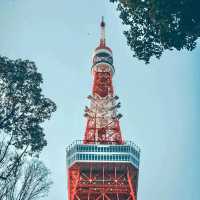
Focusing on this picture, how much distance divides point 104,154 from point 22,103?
47135 mm

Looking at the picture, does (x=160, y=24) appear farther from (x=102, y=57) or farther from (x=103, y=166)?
(x=102, y=57)

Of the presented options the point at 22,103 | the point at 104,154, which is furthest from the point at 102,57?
the point at 22,103

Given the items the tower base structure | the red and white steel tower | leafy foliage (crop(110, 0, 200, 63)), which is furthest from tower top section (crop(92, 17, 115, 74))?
leafy foliage (crop(110, 0, 200, 63))

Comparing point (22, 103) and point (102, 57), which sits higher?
point (102, 57)

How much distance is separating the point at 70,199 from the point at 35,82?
150 ft

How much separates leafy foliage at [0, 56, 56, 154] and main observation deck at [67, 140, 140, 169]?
4575cm

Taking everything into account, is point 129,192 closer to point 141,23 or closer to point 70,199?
point 70,199

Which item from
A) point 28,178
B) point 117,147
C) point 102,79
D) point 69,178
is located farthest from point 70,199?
point 28,178

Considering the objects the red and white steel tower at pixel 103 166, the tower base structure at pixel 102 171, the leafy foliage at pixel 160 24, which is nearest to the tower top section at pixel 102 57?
the red and white steel tower at pixel 103 166

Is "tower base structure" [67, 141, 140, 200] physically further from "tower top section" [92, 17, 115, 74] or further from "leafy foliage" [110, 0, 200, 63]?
"leafy foliage" [110, 0, 200, 63]

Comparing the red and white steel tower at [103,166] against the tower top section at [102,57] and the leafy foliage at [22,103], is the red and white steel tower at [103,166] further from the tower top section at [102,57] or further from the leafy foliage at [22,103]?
the leafy foliage at [22,103]

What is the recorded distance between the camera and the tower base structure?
63000 millimetres

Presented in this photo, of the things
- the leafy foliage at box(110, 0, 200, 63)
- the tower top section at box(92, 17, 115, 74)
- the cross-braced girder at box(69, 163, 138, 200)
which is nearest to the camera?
the leafy foliage at box(110, 0, 200, 63)

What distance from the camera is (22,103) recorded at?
18.4 m
